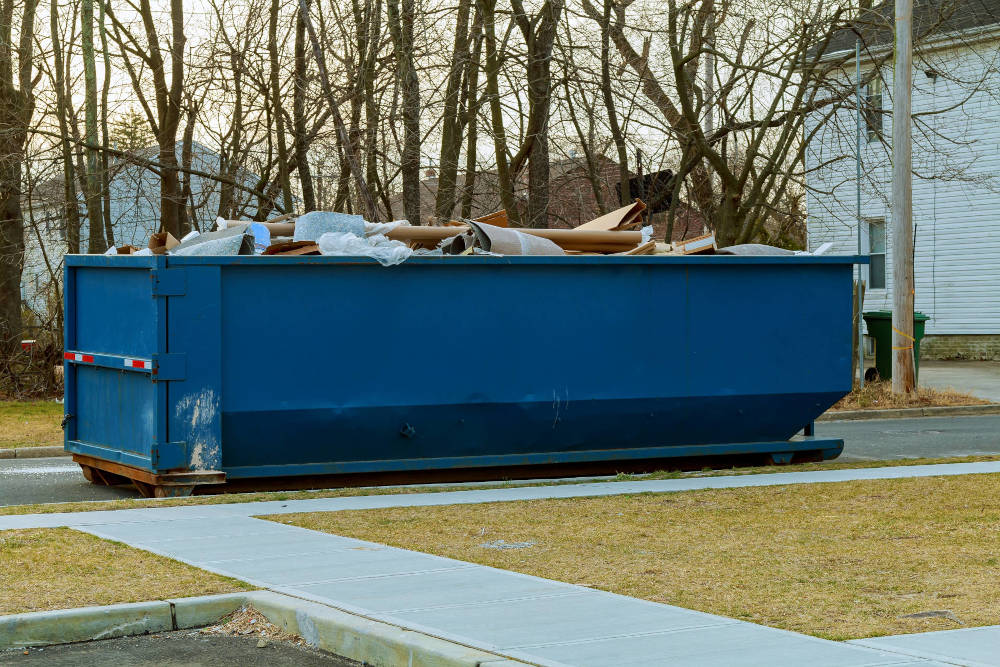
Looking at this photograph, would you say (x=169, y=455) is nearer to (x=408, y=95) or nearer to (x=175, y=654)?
(x=175, y=654)

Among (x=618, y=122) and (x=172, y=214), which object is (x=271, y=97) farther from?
(x=618, y=122)

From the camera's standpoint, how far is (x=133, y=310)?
10.3m

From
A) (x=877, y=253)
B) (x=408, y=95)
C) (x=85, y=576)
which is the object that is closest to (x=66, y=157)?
(x=408, y=95)

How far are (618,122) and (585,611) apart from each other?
1813cm

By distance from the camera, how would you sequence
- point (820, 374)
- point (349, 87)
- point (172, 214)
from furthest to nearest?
point (172, 214) → point (349, 87) → point (820, 374)

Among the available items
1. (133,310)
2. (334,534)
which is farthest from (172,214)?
(334,534)

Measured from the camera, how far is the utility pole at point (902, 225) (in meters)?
19.3

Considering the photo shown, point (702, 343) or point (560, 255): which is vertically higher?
point (560, 255)

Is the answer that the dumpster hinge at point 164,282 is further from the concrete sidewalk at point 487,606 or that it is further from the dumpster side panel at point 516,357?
the concrete sidewalk at point 487,606

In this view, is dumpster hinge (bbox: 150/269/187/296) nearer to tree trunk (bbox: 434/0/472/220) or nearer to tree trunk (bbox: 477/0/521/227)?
→ tree trunk (bbox: 434/0/472/220)

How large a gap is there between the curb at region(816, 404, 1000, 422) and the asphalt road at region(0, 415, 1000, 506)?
0.95 feet

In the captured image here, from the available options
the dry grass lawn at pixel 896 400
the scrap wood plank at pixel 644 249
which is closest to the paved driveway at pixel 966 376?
the dry grass lawn at pixel 896 400

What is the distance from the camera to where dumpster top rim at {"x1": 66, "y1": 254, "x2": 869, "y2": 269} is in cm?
1009

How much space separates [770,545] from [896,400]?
12.2m
